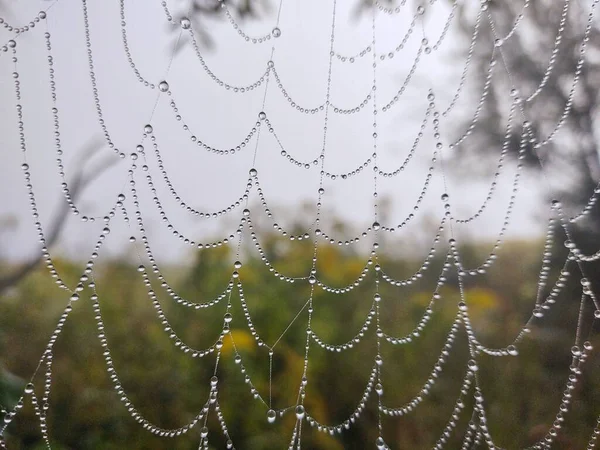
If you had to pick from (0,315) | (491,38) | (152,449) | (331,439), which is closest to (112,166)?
(0,315)

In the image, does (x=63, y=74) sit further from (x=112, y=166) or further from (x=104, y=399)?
(x=104, y=399)

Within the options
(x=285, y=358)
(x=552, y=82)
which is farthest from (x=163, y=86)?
(x=552, y=82)

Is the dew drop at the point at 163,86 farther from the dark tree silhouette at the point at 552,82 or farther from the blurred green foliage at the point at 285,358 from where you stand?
the dark tree silhouette at the point at 552,82

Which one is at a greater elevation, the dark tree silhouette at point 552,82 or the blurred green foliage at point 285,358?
the dark tree silhouette at point 552,82

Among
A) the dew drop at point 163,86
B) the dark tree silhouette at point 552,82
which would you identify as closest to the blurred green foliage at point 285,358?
the dark tree silhouette at point 552,82

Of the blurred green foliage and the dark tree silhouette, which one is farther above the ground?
the dark tree silhouette

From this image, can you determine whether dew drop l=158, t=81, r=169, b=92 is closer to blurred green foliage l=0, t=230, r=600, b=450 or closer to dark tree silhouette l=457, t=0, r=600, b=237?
blurred green foliage l=0, t=230, r=600, b=450

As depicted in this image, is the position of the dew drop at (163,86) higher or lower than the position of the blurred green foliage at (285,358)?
higher

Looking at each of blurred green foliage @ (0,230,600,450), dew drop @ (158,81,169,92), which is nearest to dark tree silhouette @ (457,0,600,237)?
blurred green foliage @ (0,230,600,450)
